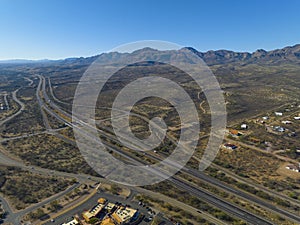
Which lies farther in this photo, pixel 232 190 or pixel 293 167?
pixel 293 167

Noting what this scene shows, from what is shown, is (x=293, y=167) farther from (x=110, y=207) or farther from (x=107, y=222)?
(x=107, y=222)

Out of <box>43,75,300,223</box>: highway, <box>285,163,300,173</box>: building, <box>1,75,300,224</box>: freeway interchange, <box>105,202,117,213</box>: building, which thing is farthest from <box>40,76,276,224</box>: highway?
<box>285,163,300,173</box>: building

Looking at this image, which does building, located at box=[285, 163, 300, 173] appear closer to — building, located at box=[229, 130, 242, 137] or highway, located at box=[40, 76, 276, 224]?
building, located at box=[229, 130, 242, 137]

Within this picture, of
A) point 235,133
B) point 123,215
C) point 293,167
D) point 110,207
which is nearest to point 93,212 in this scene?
point 110,207

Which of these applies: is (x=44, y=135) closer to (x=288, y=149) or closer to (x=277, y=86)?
(x=288, y=149)

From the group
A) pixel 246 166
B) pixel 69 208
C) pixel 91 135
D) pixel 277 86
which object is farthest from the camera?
pixel 277 86

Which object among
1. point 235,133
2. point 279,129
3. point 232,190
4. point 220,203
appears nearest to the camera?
point 220,203

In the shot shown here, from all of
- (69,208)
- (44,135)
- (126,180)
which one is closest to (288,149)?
(126,180)

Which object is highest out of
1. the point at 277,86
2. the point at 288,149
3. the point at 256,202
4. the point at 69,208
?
the point at 277,86

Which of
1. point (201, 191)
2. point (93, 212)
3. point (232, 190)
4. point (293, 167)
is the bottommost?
point (93, 212)
